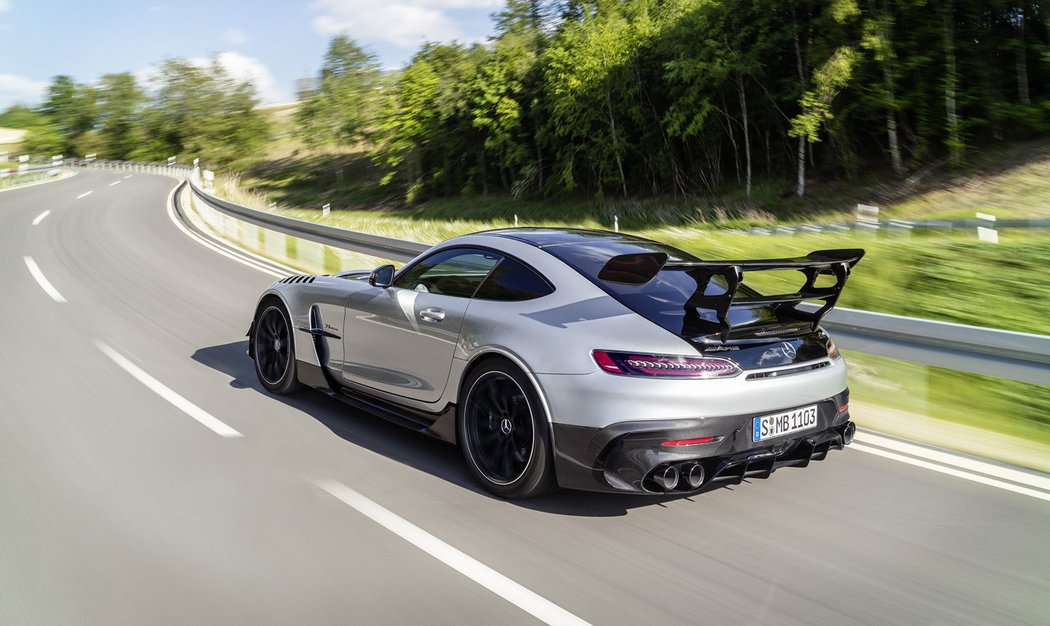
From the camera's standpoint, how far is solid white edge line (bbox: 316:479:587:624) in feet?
10.2

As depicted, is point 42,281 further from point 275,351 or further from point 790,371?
point 790,371

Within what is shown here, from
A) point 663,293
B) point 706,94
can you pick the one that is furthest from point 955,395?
point 706,94

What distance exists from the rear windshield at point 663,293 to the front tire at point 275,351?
2.43m

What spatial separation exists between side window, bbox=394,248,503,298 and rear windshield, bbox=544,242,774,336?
1.42 feet

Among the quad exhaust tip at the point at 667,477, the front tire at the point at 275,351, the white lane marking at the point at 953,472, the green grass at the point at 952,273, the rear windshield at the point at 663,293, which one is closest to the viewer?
the quad exhaust tip at the point at 667,477

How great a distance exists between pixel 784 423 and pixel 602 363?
95 cm

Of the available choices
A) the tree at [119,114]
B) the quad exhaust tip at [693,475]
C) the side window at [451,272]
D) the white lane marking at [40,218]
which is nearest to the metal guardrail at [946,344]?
the quad exhaust tip at [693,475]

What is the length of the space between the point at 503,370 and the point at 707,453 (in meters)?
1.11

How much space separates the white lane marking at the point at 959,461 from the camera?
4.49 metres

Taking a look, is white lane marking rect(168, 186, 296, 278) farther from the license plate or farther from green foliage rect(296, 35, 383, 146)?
green foliage rect(296, 35, 383, 146)

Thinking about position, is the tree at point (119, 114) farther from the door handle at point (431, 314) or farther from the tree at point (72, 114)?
the door handle at point (431, 314)

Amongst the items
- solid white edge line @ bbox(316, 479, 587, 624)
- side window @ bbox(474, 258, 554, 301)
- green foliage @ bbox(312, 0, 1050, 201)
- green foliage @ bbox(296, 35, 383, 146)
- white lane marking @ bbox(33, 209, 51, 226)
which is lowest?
solid white edge line @ bbox(316, 479, 587, 624)

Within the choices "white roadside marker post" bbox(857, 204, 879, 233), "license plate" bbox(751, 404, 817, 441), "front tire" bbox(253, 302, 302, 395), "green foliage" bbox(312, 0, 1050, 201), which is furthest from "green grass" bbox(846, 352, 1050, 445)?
"green foliage" bbox(312, 0, 1050, 201)

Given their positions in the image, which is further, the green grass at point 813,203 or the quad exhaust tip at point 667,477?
the green grass at point 813,203
